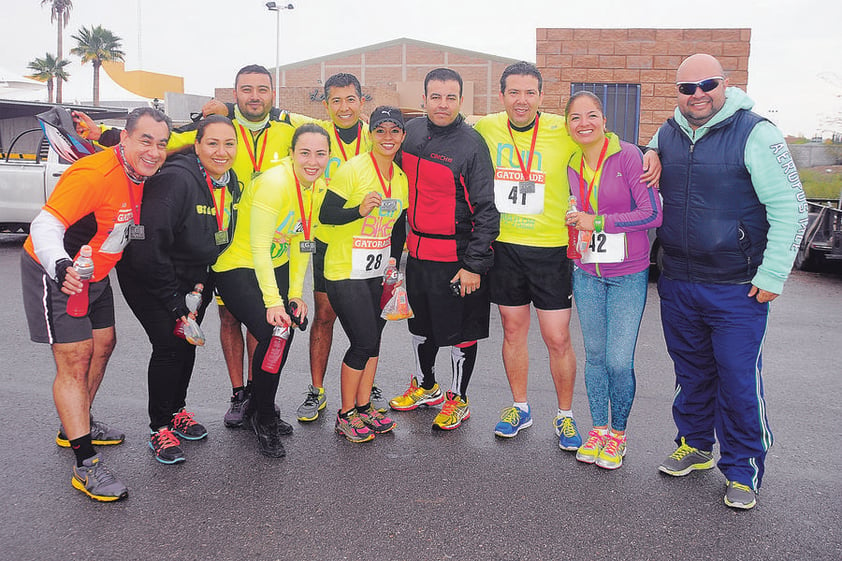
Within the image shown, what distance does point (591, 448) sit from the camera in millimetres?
3965

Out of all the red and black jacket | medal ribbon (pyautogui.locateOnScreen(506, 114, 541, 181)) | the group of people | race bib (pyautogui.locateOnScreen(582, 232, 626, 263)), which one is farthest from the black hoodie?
race bib (pyautogui.locateOnScreen(582, 232, 626, 263))

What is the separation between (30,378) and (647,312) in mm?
6687

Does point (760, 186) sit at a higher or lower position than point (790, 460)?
higher

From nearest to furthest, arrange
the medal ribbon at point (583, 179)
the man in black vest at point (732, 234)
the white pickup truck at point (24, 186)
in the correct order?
the man in black vest at point (732, 234), the medal ribbon at point (583, 179), the white pickup truck at point (24, 186)

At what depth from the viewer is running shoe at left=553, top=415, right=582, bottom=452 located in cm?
412

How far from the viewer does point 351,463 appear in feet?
12.8

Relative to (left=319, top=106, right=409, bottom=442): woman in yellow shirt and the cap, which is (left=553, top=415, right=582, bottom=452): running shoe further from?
the cap

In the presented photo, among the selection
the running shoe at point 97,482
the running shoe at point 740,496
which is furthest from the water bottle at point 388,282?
the running shoe at point 740,496

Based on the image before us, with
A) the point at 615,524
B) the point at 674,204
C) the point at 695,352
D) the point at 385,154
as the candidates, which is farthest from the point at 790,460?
the point at 385,154

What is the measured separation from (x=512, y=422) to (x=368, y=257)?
1437 millimetres

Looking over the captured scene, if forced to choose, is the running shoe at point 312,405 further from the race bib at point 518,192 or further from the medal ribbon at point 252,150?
the race bib at point 518,192

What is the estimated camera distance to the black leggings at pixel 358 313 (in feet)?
13.5

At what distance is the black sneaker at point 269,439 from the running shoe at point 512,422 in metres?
1.39

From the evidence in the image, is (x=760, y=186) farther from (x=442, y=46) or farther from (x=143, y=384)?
(x=442, y=46)
